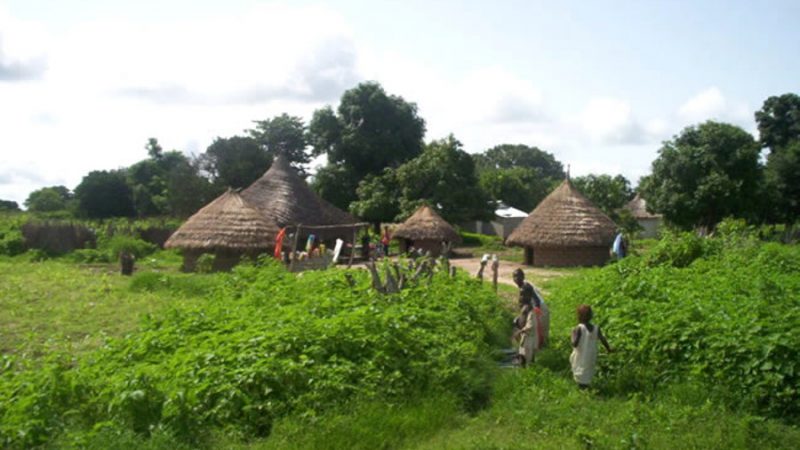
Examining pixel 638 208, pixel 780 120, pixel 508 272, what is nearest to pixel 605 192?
pixel 780 120

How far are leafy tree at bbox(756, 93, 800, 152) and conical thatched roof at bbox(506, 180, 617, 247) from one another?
18.2m

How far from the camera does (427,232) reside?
89.8 ft

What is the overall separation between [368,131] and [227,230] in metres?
18.8

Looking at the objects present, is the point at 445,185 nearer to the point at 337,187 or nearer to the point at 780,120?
the point at 337,187

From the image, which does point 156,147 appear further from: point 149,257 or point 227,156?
point 149,257

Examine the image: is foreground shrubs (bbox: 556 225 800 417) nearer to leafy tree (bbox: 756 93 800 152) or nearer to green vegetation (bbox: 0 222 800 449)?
green vegetation (bbox: 0 222 800 449)

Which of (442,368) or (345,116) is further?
(345,116)

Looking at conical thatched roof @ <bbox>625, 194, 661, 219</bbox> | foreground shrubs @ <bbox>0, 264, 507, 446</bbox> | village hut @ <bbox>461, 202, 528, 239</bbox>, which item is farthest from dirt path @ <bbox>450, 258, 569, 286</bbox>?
conical thatched roof @ <bbox>625, 194, 661, 219</bbox>

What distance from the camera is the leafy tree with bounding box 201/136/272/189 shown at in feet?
130

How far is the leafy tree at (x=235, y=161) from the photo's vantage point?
39.7 meters

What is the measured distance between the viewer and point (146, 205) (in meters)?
47.0

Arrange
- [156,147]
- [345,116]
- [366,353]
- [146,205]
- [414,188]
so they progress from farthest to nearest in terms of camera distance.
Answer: [156,147], [146,205], [345,116], [414,188], [366,353]

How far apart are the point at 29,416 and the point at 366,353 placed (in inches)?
113

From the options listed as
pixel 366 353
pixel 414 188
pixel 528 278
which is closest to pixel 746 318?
pixel 366 353
